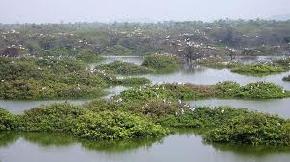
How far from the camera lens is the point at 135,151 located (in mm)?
18109

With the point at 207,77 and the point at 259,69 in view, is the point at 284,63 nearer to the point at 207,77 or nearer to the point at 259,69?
the point at 259,69

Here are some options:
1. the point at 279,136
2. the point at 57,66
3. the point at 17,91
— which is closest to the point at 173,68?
the point at 57,66

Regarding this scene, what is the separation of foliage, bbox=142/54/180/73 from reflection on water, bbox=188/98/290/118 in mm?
15744

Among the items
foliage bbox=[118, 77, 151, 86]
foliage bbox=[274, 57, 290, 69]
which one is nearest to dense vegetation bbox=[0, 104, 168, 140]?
foliage bbox=[118, 77, 151, 86]

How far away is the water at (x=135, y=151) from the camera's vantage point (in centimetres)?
1712

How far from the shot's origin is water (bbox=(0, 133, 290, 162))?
674 inches

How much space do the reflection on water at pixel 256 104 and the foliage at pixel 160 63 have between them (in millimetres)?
15744

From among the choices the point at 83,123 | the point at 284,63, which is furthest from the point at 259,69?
the point at 83,123

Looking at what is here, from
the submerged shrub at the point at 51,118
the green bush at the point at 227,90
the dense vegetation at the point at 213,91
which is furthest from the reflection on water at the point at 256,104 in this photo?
the submerged shrub at the point at 51,118

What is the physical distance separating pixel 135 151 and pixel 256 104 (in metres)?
9.46

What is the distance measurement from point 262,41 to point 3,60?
139 feet

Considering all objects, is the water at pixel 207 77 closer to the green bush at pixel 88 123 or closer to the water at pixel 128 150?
the green bush at pixel 88 123

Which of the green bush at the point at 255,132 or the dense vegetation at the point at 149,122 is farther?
the dense vegetation at the point at 149,122

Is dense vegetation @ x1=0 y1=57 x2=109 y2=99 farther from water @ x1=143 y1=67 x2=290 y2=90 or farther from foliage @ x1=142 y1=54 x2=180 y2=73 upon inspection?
foliage @ x1=142 y1=54 x2=180 y2=73
